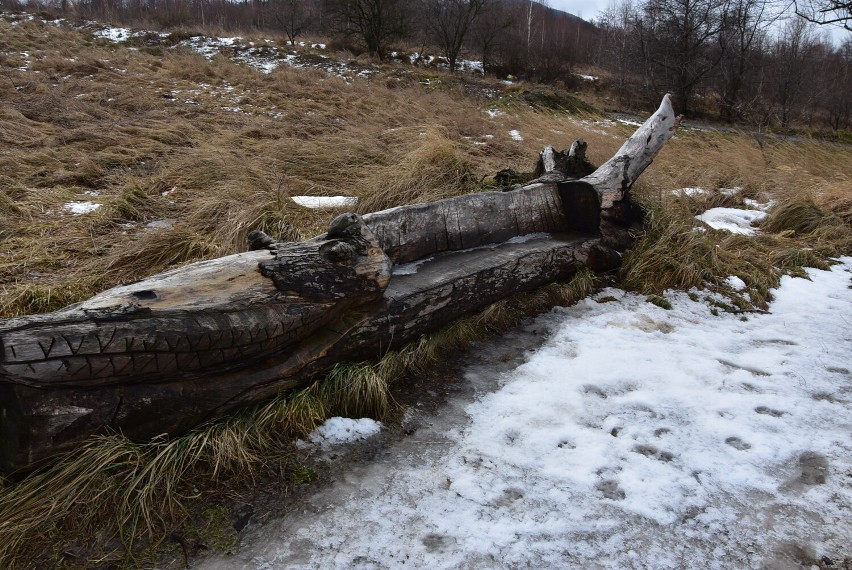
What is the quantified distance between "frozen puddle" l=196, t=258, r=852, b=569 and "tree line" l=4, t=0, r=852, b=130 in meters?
16.5

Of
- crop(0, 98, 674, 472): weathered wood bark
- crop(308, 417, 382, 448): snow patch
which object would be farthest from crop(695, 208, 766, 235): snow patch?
crop(308, 417, 382, 448): snow patch

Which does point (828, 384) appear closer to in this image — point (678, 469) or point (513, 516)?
point (678, 469)

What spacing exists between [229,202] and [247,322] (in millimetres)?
2406

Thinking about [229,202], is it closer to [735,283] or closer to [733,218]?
[735,283]

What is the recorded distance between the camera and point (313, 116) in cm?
800

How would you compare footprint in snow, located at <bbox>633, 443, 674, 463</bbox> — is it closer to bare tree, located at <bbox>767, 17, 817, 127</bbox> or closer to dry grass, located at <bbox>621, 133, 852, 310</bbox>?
dry grass, located at <bbox>621, 133, 852, 310</bbox>

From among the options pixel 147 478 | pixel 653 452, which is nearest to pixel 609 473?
pixel 653 452

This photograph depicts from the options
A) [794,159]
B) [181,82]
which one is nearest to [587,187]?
[794,159]

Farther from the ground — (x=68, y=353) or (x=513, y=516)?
(x=68, y=353)

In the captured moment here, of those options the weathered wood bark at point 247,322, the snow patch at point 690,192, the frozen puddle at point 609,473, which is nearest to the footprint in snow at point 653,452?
the frozen puddle at point 609,473

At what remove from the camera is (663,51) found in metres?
19.4

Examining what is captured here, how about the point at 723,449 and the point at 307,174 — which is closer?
the point at 723,449

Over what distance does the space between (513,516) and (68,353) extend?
1617 millimetres

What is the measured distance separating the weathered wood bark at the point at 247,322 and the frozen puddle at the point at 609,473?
1.71 feet
